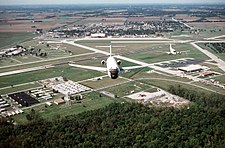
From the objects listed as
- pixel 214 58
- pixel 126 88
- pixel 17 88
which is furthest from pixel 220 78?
pixel 17 88

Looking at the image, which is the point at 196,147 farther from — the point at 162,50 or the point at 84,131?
the point at 162,50

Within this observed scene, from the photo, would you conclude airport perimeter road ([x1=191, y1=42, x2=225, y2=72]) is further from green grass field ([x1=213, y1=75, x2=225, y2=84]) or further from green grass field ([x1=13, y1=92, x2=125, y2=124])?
green grass field ([x1=13, y1=92, x2=125, y2=124])

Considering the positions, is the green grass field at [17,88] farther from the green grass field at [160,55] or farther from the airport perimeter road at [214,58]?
the airport perimeter road at [214,58]

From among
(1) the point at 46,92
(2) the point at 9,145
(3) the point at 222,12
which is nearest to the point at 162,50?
(1) the point at 46,92

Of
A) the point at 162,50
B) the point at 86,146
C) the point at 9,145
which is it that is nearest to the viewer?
the point at 9,145

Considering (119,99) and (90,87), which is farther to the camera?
(90,87)

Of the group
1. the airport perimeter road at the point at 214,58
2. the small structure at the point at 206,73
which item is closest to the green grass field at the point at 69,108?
the small structure at the point at 206,73
